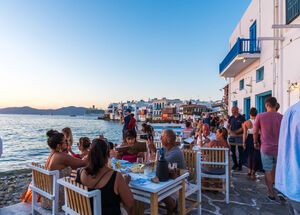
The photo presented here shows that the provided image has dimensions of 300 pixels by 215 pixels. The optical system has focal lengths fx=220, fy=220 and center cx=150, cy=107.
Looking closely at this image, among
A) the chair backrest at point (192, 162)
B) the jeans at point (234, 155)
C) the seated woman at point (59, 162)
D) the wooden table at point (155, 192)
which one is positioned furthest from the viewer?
the jeans at point (234, 155)

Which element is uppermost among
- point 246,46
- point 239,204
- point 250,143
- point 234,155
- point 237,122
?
point 246,46

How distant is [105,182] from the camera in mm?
Answer: 1938

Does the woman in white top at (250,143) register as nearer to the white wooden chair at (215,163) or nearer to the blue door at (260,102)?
the white wooden chair at (215,163)

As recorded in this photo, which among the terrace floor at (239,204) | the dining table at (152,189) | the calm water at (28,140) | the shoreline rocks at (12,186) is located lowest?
the calm water at (28,140)

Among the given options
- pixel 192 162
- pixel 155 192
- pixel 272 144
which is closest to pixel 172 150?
pixel 192 162

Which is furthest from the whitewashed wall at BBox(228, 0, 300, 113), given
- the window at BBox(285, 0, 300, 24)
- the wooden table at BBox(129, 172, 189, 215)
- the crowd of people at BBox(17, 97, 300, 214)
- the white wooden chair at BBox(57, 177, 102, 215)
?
the white wooden chair at BBox(57, 177, 102, 215)

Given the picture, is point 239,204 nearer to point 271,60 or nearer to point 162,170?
point 162,170

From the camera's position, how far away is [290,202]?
1.46 meters

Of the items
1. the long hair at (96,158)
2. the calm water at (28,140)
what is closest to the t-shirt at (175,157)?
the long hair at (96,158)

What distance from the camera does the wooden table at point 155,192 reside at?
223cm

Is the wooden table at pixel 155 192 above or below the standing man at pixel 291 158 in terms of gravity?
below

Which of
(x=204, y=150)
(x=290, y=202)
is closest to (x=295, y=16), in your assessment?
(x=204, y=150)

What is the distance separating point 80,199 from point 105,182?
0.27m

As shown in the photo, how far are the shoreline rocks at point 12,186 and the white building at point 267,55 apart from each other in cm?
753
